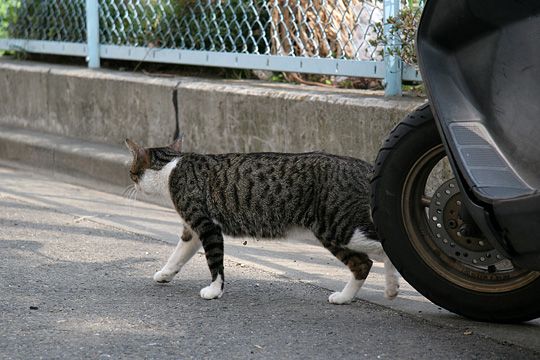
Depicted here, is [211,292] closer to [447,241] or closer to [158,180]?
[158,180]

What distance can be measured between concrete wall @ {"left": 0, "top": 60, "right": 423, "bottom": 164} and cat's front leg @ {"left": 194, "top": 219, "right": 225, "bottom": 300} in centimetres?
153

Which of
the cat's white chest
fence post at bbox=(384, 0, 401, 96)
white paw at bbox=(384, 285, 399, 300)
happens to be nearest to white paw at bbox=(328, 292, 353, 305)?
white paw at bbox=(384, 285, 399, 300)

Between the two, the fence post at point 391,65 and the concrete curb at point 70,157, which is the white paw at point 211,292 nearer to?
the fence post at point 391,65

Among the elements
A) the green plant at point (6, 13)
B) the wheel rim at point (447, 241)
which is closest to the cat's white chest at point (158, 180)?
the wheel rim at point (447, 241)

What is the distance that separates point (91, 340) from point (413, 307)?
157 cm

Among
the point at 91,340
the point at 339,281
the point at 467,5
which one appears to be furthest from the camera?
the point at 339,281

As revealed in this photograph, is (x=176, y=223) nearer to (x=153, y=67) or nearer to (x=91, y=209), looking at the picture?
(x=91, y=209)

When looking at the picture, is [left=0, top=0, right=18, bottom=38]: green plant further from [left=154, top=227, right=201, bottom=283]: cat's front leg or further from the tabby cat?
[left=154, top=227, right=201, bottom=283]: cat's front leg

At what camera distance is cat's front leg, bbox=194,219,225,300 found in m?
5.20

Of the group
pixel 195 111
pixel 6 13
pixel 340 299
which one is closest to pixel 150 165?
pixel 340 299

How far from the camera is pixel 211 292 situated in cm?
518

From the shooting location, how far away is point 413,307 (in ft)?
16.5

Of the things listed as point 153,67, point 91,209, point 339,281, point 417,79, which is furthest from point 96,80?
point 339,281

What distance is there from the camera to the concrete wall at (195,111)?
661cm
